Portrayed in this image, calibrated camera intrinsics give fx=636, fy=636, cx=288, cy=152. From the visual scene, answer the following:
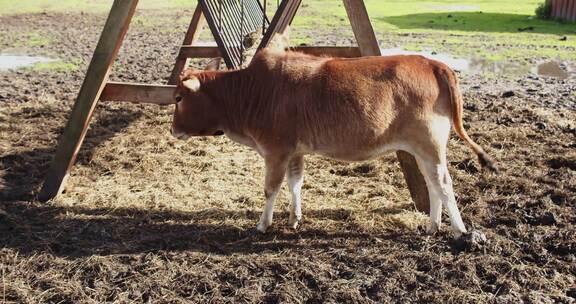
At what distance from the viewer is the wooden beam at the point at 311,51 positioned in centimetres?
719

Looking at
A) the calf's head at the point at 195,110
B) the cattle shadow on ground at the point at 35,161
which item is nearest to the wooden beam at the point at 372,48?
the calf's head at the point at 195,110

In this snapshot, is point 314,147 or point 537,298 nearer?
point 537,298

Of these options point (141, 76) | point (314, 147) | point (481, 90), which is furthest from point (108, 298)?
point (481, 90)

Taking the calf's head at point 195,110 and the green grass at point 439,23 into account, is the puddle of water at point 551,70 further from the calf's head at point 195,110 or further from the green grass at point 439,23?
the calf's head at point 195,110

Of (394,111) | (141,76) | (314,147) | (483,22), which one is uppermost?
(394,111)

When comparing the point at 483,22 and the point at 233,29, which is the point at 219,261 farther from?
the point at 483,22

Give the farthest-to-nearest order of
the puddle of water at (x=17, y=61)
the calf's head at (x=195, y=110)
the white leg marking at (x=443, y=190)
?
the puddle of water at (x=17, y=61) → the calf's head at (x=195, y=110) → the white leg marking at (x=443, y=190)

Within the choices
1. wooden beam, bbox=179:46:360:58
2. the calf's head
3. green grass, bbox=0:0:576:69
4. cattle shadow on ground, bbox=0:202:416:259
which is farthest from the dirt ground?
green grass, bbox=0:0:576:69

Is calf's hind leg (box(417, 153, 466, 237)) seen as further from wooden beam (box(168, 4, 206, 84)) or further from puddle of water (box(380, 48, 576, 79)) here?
puddle of water (box(380, 48, 576, 79))

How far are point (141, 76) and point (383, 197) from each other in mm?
6640

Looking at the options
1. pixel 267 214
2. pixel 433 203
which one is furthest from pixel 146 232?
pixel 433 203

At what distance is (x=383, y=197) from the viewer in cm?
659

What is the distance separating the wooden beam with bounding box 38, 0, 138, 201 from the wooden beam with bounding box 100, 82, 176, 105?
11.7 inches

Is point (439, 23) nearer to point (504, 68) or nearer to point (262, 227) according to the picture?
point (504, 68)
